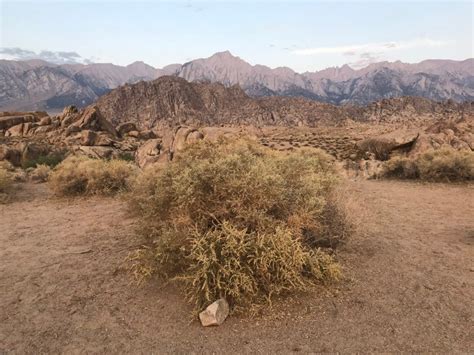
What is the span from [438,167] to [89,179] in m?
13.6

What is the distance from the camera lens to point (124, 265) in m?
6.91

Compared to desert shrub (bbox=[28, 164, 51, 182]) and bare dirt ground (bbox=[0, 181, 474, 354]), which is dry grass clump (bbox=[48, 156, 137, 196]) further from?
bare dirt ground (bbox=[0, 181, 474, 354])

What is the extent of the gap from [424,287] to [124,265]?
500 cm

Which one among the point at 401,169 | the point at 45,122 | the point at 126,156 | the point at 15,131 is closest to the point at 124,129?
the point at 45,122

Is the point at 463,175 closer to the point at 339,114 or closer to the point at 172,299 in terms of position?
the point at 172,299

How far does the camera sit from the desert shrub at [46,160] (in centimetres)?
2130

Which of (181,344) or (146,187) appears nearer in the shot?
(181,344)

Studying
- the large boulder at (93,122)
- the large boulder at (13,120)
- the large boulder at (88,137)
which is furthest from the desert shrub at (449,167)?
the large boulder at (13,120)

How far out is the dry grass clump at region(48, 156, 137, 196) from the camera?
13180 mm

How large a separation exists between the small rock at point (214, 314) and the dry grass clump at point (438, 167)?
532 inches

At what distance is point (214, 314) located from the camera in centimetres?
488

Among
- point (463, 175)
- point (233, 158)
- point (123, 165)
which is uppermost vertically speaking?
point (233, 158)

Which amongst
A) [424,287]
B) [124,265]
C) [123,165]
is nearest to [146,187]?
[124,265]

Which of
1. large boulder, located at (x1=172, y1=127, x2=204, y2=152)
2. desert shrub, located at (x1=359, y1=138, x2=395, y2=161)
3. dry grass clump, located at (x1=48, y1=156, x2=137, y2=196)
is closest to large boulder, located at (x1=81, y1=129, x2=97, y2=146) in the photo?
large boulder, located at (x1=172, y1=127, x2=204, y2=152)
